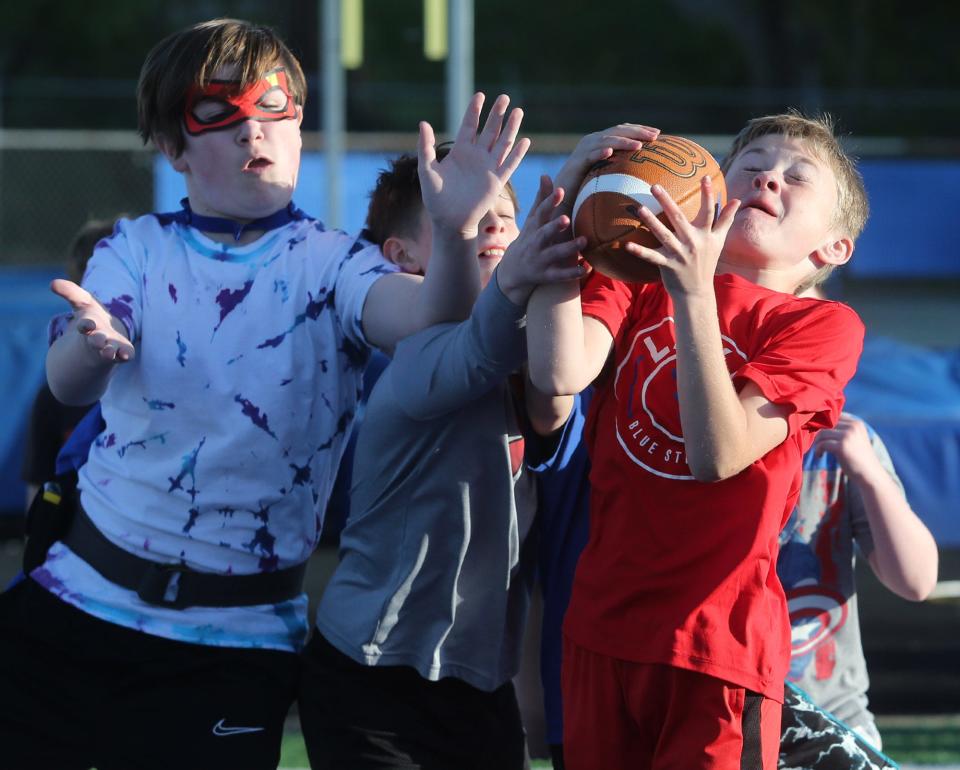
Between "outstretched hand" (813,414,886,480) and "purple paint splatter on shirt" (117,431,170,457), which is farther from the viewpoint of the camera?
"outstretched hand" (813,414,886,480)

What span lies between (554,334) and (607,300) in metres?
0.22

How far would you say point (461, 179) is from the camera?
2.33m

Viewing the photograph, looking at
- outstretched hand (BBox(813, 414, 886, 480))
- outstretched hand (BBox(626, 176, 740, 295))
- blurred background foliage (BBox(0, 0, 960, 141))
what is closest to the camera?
outstretched hand (BBox(626, 176, 740, 295))

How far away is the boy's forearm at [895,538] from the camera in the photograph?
2826 mm

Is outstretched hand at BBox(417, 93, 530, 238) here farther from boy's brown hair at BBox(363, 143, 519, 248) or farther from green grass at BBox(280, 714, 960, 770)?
green grass at BBox(280, 714, 960, 770)

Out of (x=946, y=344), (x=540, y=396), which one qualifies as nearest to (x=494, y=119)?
(x=540, y=396)

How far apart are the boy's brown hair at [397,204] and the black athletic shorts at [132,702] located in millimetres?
956

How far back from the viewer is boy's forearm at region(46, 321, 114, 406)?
8.43 feet

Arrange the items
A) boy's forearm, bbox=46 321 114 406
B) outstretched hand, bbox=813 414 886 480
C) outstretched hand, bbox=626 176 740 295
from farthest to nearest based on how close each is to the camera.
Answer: outstretched hand, bbox=813 414 886 480 < boy's forearm, bbox=46 321 114 406 < outstretched hand, bbox=626 176 740 295

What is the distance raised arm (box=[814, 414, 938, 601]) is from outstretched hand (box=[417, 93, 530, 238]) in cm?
96

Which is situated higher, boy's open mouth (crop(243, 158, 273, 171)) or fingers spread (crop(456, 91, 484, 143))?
fingers spread (crop(456, 91, 484, 143))

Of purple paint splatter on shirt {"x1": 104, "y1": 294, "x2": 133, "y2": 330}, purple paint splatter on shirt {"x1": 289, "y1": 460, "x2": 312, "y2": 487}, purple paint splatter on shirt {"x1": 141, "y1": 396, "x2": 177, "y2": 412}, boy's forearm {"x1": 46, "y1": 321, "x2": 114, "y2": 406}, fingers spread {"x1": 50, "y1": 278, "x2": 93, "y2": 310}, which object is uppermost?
fingers spread {"x1": 50, "y1": 278, "x2": 93, "y2": 310}

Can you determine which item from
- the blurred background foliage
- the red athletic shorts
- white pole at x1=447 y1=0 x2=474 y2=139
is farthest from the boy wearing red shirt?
the blurred background foliage

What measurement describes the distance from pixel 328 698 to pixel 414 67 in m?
27.0
